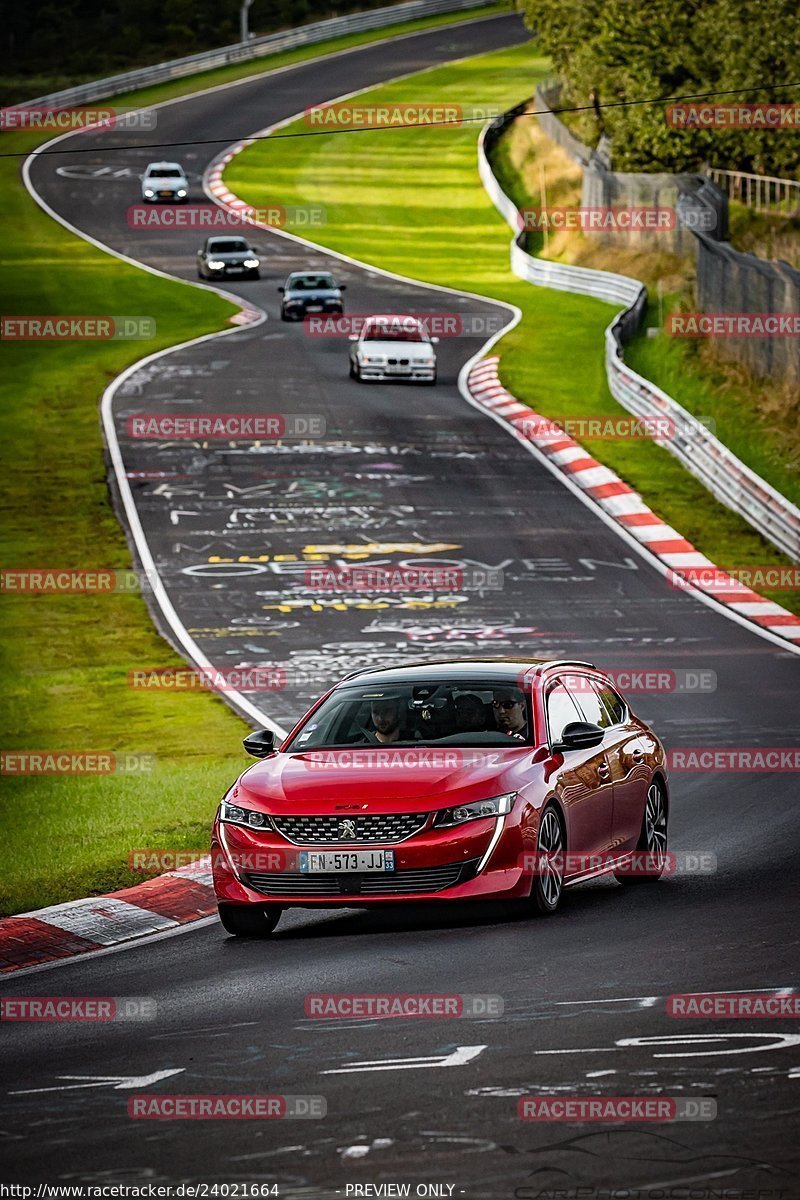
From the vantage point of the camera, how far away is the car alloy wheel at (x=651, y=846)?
12945 millimetres

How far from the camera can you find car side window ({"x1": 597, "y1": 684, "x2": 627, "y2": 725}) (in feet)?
43.7

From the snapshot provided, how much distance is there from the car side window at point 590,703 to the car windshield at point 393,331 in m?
30.4

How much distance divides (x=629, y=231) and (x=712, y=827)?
43.3 meters

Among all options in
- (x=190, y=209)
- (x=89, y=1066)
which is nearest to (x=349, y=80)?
(x=190, y=209)

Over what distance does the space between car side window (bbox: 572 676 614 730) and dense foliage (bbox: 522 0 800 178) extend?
35.0 m

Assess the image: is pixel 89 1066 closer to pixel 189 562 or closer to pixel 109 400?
pixel 189 562

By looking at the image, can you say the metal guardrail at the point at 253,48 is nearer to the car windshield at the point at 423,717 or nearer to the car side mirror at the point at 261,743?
the car windshield at the point at 423,717

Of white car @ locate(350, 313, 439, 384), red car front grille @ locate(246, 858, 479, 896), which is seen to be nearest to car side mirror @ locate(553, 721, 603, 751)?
red car front grille @ locate(246, 858, 479, 896)

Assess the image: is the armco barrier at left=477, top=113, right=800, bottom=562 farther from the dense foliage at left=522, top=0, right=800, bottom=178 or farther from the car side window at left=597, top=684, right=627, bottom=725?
the car side window at left=597, top=684, right=627, bottom=725

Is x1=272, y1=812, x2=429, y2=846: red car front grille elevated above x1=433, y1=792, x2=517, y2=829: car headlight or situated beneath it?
situated beneath

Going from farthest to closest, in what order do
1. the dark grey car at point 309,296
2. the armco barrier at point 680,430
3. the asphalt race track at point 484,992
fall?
the dark grey car at point 309,296, the armco barrier at point 680,430, the asphalt race track at point 484,992

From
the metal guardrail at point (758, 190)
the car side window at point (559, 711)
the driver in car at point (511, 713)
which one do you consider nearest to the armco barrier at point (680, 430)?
the metal guardrail at point (758, 190)

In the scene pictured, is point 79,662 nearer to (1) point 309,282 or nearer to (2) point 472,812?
(2) point 472,812

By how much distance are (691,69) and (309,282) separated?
42.4 feet
